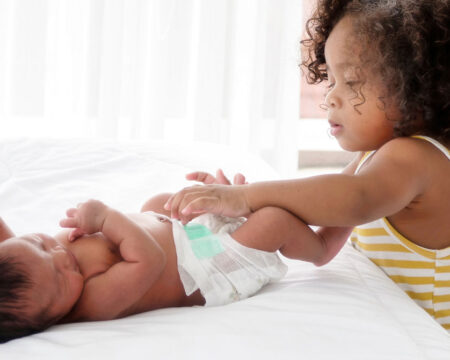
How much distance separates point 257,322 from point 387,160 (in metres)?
0.43

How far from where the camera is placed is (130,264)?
0.93m

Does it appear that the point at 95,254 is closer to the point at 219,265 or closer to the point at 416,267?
the point at 219,265

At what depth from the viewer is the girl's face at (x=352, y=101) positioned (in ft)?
4.01

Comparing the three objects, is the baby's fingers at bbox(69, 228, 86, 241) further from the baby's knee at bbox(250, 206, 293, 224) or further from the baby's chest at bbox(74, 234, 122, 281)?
the baby's knee at bbox(250, 206, 293, 224)

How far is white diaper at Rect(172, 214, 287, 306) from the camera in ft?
3.27

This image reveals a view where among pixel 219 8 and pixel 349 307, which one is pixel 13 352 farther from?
pixel 219 8

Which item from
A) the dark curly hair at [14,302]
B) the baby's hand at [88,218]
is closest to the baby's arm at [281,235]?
the baby's hand at [88,218]

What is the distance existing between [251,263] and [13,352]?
41 cm

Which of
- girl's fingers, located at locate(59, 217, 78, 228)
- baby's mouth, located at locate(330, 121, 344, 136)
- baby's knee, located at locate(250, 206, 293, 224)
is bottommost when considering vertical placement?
girl's fingers, located at locate(59, 217, 78, 228)

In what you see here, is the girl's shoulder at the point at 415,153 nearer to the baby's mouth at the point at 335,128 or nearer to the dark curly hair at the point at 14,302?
the baby's mouth at the point at 335,128

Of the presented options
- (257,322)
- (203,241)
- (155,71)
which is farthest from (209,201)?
(155,71)

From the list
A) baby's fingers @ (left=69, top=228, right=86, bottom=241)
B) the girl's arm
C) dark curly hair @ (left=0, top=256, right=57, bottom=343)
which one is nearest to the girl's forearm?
the girl's arm

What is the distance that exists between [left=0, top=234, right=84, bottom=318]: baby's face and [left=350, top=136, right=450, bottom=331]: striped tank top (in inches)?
23.0

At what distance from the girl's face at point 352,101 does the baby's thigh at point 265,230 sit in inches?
11.6
